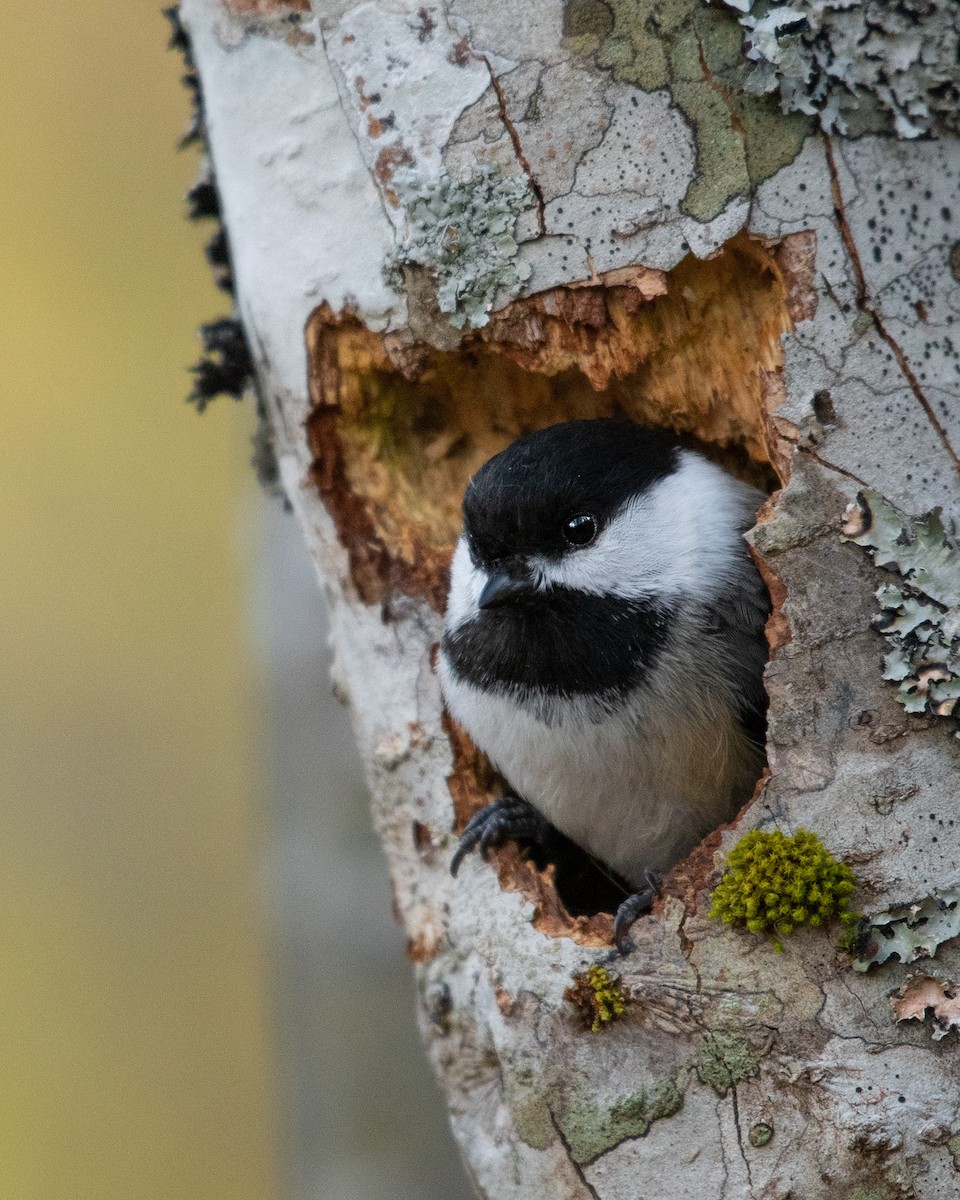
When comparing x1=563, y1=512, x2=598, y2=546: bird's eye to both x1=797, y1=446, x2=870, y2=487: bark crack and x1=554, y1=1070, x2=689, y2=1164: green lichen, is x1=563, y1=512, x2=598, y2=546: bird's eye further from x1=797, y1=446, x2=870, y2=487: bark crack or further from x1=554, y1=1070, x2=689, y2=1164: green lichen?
x1=554, y1=1070, x2=689, y2=1164: green lichen

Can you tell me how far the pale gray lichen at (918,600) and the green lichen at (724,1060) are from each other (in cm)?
54

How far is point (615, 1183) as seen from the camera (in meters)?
1.86

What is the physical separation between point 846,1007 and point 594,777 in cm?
63

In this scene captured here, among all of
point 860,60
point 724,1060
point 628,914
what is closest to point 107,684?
point 628,914

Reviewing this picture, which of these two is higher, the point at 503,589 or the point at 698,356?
the point at 698,356

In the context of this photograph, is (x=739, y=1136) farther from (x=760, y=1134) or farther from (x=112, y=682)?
(x=112, y=682)

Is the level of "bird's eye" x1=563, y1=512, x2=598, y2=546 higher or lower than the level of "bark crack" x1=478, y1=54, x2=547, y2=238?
lower

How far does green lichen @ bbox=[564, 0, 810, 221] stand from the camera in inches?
71.2

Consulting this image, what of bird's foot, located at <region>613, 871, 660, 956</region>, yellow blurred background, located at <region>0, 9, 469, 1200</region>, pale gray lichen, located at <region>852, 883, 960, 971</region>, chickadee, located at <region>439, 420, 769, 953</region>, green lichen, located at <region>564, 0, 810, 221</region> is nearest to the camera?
pale gray lichen, located at <region>852, 883, 960, 971</region>

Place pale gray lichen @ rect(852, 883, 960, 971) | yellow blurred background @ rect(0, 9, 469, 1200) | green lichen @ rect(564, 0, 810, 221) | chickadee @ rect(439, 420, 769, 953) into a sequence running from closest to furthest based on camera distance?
1. pale gray lichen @ rect(852, 883, 960, 971)
2. green lichen @ rect(564, 0, 810, 221)
3. chickadee @ rect(439, 420, 769, 953)
4. yellow blurred background @ rect(0, 9, 469, 1200)

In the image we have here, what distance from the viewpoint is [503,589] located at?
85.5 inches

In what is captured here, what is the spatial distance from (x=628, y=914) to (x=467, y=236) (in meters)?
1.14

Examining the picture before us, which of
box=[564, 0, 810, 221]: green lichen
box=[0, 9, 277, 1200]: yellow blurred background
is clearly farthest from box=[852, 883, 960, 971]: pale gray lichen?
box=[0, 9, 277, 1200]: yellow blurred background

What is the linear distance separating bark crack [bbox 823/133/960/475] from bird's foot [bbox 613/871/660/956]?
32.1 inches
